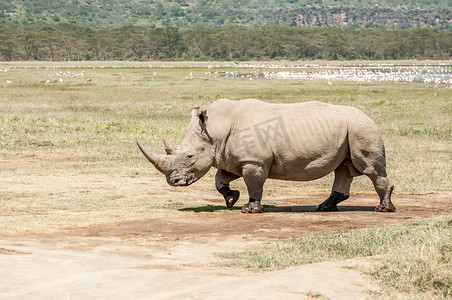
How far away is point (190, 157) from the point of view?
41.3 feet

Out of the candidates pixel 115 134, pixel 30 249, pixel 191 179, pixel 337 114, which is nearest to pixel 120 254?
pixel 30 249

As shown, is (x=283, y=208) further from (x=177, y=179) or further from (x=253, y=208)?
(x=177, y=179)

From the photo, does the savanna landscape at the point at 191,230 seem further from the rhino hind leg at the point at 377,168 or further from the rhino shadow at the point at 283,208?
the rhino hind leg at the point at 377,168

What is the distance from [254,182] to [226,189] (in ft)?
2.37

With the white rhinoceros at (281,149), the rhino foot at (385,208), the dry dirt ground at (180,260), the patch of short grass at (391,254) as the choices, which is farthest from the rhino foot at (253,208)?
the patch of short grass at (391,254)

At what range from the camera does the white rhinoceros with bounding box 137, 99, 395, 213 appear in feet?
40.4

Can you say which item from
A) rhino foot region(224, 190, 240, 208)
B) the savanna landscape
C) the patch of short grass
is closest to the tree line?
the savanna landscape

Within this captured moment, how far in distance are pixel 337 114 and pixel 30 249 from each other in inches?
237

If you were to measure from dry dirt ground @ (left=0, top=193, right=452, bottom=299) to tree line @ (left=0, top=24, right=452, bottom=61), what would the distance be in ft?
401

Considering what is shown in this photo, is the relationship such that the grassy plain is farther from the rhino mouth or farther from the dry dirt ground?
the dry dirt ground

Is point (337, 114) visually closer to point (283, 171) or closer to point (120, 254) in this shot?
point (283, 171)

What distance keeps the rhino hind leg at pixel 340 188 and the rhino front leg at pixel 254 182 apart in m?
1.14

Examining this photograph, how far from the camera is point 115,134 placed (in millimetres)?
23094

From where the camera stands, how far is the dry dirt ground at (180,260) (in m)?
6.52
